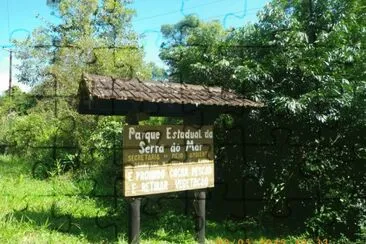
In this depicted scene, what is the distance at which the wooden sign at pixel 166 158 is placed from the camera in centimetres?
759

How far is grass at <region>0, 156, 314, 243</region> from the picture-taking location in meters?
8.43

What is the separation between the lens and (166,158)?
8.04m

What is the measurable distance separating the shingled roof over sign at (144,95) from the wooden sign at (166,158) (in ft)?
1.64

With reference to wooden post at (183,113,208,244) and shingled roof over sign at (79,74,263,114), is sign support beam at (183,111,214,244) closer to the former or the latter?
wooden post at (183,113,208,244)

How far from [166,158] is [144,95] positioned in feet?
3.83

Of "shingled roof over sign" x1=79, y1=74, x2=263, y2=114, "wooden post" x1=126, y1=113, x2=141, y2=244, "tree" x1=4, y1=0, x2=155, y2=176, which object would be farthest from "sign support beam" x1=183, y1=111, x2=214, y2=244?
"tree" x1=4, y1=0, x2=155, y2=176

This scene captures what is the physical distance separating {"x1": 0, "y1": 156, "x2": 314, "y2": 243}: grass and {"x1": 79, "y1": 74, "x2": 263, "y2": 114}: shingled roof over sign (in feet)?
6.63

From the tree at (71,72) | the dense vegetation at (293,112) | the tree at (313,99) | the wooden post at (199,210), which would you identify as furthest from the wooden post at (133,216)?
the tree at (71,72)

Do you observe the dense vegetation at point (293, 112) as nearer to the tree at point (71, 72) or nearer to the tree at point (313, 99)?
the tree at point (313, 99)

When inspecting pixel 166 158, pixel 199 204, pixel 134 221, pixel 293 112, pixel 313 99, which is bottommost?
pixel 134 221

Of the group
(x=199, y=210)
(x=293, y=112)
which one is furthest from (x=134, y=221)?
(x=293, y=112)

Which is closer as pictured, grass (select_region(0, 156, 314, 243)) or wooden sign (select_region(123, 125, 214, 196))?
wooden sign (select_region(123, 125, 214, 196))

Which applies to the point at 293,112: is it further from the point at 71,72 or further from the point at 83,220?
the point at 71,72

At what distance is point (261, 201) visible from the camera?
1044cm
